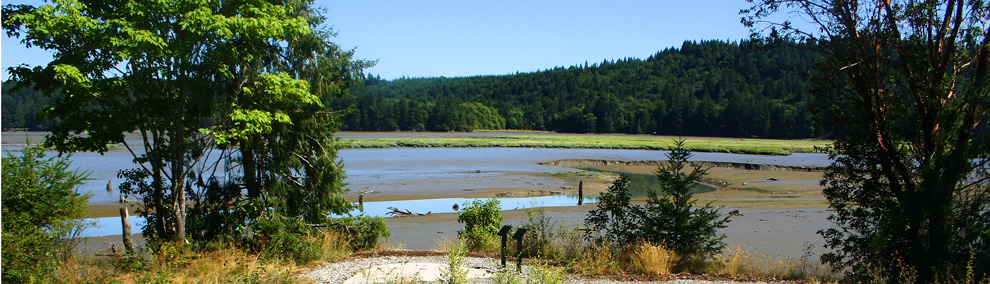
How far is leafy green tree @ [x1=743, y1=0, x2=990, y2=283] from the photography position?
10852 mm

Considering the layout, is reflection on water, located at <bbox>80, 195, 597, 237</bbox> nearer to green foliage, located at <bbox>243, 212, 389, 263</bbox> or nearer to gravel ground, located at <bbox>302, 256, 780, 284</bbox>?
green foliage, located at <bbox>243, 212, 389, 263</bbox>

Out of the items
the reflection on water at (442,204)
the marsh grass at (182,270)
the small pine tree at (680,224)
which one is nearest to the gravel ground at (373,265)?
the marsh grass at (182,270)

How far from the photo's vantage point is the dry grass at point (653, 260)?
10.9m

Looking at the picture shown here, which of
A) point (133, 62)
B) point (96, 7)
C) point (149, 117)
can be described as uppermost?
point (96, 7)

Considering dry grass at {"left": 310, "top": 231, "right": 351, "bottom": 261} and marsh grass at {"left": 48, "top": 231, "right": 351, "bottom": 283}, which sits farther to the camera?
dry grass at {"left": 310, "top": 231, "right": 351, "bottom": 261}

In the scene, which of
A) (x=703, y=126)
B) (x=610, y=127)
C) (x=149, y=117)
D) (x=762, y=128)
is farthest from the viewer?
(x=610, y=127)

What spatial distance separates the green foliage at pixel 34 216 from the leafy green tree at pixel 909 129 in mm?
12699

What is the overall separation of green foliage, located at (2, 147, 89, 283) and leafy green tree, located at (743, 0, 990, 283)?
41.7 feet

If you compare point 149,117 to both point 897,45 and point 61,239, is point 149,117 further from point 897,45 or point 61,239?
point 897,45

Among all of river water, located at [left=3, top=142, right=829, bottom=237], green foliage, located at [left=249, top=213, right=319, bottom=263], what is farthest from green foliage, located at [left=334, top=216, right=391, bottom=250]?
river water, located at [left=3, top=142, right=829, bottom=237]

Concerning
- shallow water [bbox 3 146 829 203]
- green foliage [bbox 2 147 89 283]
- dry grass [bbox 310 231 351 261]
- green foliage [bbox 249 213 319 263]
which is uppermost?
green foliage [bbox 2 147 89 283]

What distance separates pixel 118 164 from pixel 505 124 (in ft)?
481

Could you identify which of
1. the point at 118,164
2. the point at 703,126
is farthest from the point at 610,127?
the point at 118,164

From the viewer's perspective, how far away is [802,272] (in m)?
11.7
